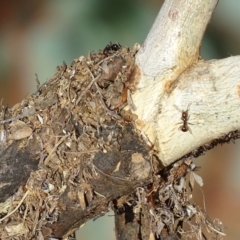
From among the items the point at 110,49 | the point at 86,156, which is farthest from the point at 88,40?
the point at 86,156

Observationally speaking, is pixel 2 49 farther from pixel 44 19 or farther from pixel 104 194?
pixel 104 194

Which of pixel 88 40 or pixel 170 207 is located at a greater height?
pixel 88 40

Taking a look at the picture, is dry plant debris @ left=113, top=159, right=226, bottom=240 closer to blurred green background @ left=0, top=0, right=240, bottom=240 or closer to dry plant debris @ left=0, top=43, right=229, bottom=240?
dry plant debris @ left=0, top=43, right=229, bottom=240

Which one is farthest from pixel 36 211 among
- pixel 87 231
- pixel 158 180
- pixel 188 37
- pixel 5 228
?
pixel 87 231

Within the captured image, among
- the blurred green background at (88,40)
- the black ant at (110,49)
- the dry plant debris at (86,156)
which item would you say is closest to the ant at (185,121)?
the dry plant debris at (86,156)

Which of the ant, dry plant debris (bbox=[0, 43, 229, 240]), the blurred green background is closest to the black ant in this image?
dry plant debris (bbox=[0, 43, 229, 240])

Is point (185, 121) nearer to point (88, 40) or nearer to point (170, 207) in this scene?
point (170, 207)

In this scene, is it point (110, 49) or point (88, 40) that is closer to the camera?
point (110, 49)

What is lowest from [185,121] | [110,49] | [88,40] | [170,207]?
[170,207]
